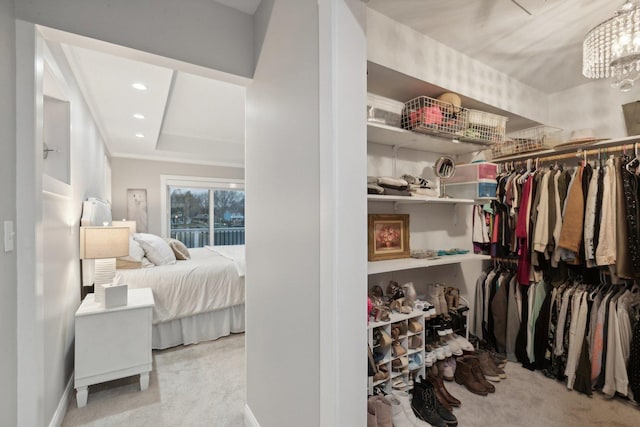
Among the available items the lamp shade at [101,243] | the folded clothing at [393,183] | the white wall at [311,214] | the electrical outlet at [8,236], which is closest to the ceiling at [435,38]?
the white wall at [311,214]

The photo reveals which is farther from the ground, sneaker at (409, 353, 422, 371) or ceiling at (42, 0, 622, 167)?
ceiling at (42, 0, 622, 167)

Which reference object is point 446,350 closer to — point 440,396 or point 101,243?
point 440,396

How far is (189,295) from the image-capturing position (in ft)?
9.12

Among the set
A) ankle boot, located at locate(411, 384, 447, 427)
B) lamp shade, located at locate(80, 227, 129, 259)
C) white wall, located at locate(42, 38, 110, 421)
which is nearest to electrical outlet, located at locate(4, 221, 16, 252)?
white wall, located at locate(42, 38, 110, 421)

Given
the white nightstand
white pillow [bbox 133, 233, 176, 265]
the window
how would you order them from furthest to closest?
the window, white pillow [bbox 133, 233, 176, 265], the white nightstand

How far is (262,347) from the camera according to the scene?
1.55m

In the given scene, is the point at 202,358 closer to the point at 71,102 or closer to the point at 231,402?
the point at 231,402

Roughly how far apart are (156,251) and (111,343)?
1.18 metres

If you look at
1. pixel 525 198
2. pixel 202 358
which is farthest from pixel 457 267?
pixel 202 358

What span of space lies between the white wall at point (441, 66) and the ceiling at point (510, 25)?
0.05 metres

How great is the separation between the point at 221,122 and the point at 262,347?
11.1 ft

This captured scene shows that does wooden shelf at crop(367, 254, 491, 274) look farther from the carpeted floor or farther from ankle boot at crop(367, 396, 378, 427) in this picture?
the carpeted floor

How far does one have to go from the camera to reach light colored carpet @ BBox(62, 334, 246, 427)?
1787 mm

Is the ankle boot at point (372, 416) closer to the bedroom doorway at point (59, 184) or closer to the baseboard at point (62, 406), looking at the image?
the bedroom doorway at point (59, 184)
